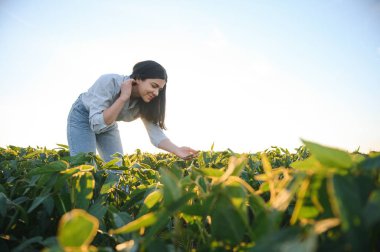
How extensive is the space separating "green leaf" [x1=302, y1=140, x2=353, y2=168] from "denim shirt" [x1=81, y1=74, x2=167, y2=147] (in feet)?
8.75

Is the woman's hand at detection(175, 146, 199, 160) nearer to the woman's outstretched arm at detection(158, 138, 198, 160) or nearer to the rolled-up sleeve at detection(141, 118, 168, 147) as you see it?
the woman's outstretched arm at detection(158, 138, 198, 160)

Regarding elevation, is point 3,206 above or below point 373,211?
below

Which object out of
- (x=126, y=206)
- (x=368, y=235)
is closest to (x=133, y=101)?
(x=126, y=206)

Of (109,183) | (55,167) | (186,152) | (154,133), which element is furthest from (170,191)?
(154,133)

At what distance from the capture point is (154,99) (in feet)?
12.6

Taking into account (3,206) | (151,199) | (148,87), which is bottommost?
(3,206)

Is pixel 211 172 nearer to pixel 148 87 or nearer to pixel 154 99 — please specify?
pixel 148 87

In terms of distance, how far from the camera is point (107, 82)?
314cm

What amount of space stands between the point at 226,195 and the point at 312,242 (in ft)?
0.65

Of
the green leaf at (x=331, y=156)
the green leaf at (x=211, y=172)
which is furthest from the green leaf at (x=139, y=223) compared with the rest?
the green leaf at (x=331, y=156)

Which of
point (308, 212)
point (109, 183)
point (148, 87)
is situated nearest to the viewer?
point (308, 212)

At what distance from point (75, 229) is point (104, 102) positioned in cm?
279

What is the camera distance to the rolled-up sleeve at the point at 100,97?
2.94 metres

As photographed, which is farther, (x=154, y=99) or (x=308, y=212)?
(x=154, y=99)
